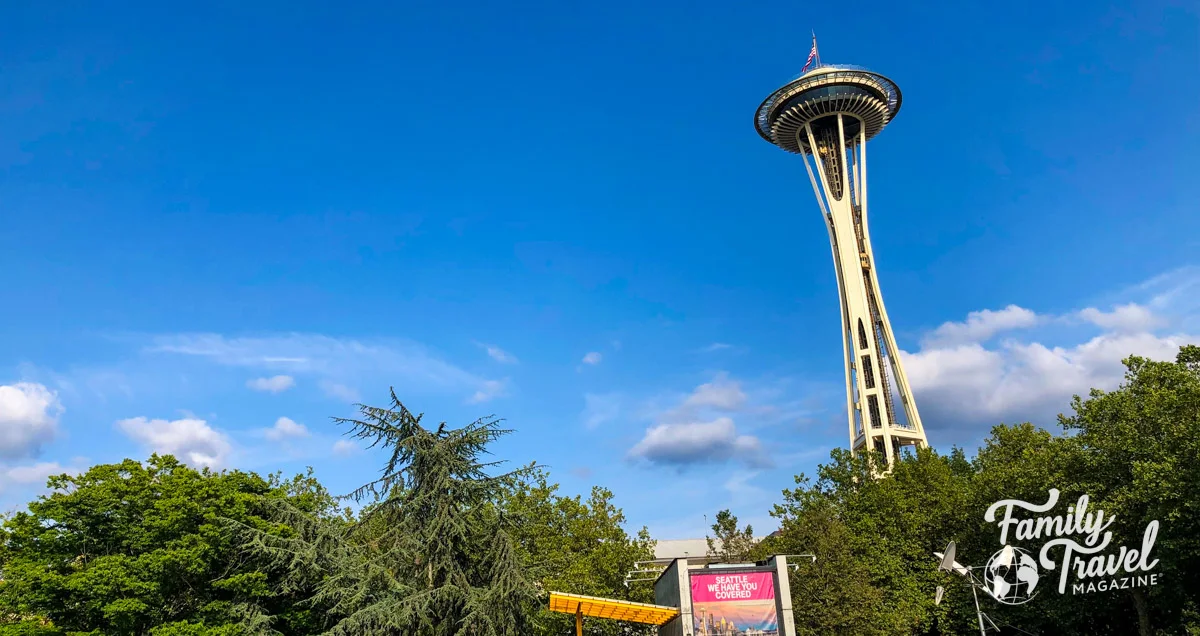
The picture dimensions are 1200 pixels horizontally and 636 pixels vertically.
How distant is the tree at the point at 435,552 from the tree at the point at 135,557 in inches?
246

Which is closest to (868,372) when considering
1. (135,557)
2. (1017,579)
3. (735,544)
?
(735,544)

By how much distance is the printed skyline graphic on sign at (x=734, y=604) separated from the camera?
84.5ft

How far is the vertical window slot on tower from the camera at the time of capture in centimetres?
6172

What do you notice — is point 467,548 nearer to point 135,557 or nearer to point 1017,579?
point 135,557

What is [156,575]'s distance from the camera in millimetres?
25812

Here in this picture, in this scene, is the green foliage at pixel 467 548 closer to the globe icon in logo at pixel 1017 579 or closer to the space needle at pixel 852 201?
the globe icon in logo at pixel 1017 579

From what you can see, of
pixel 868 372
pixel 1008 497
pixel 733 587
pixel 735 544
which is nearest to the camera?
pixel 733 587

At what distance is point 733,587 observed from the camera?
1034 inches

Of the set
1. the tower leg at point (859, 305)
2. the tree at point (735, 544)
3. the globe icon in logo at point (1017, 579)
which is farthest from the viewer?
the tower leg at point (859, 305)

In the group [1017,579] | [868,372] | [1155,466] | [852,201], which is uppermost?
[852,201]

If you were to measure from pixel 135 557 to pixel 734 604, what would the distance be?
20403mm

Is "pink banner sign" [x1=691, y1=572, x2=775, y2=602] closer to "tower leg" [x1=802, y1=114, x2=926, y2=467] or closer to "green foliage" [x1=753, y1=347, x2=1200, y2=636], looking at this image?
"green foliage" [x1=753, y1=347, x2=1200, y2=636]

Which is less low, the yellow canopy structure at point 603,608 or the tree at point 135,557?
the tree at point 135,557

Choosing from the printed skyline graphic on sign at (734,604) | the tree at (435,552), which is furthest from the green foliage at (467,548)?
the printed skyline graphic on sign at (734,604)
